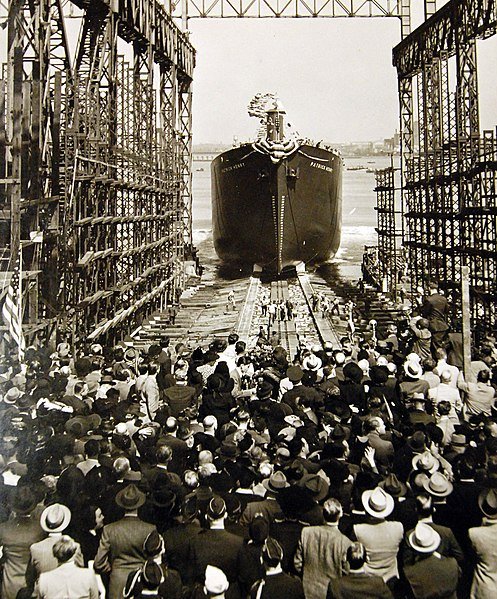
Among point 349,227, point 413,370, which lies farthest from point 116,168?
point 349,227

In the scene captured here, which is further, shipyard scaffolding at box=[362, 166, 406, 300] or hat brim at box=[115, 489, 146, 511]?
shipyard scaffolding at box=[362, 166, 406, 300]

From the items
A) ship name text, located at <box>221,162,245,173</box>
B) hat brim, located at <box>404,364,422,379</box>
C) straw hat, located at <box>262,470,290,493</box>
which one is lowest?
straw hat, located at <box>262,470,290,493</box>

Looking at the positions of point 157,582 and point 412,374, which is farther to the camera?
point 412,374

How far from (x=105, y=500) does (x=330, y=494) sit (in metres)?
1.69

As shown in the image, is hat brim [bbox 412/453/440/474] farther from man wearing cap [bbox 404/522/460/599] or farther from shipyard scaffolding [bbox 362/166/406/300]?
shipyard scaffolding [bbox 362/166/406/300]

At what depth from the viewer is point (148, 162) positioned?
24.0 meters

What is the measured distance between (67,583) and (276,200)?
1052 inches

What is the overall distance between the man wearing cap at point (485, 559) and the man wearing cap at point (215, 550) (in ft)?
5.26

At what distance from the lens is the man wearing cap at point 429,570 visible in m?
4.73

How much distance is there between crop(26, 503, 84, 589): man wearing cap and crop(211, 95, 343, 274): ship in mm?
25950

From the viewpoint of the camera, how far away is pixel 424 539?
4.78 m

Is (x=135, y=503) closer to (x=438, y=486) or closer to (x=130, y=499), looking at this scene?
(x=130, y=499)

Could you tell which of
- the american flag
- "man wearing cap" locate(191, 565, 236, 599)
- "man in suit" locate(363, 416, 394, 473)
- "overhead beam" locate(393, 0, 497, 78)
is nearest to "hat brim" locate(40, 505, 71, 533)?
"man wearing cap" locate(191, 565, 236, 599)

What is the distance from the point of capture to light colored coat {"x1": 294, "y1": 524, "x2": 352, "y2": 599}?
4977 millimetres
